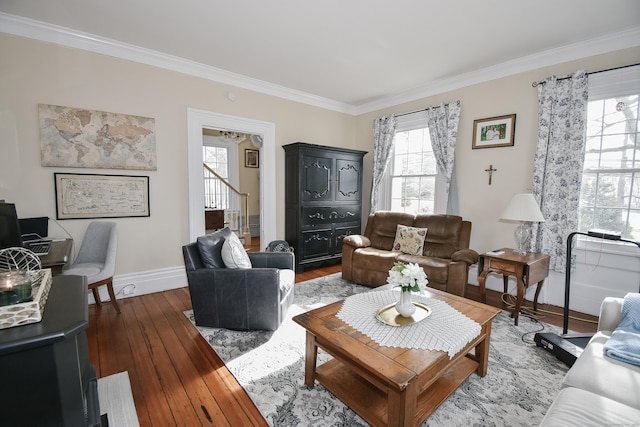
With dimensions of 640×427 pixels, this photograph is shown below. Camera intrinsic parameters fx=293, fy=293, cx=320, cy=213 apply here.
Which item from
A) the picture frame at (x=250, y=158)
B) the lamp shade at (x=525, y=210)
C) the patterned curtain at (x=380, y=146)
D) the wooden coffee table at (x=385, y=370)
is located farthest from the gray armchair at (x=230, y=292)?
the picture frame at (x=250, y=158)

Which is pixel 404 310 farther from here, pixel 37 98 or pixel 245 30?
pixel 37 98

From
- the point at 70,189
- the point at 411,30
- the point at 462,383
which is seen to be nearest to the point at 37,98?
the point at 70,189

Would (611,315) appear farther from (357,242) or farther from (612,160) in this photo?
(357,242)

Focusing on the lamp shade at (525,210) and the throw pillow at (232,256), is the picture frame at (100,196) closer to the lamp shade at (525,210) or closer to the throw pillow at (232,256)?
the throw pillow at (232,256)

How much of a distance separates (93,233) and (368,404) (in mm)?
3160

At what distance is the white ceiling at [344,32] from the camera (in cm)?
248

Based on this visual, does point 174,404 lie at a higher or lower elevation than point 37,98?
lower

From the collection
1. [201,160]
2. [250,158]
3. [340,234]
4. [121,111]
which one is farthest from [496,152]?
[250,158]

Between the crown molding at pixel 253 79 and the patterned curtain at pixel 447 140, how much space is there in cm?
33

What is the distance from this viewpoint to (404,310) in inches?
75.4

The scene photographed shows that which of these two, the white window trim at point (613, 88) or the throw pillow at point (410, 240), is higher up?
the white window trim at point (613, 88)

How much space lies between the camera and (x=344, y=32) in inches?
113

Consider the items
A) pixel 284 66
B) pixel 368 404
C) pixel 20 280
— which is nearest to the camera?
pixel 20 280

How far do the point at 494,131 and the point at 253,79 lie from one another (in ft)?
10.8
